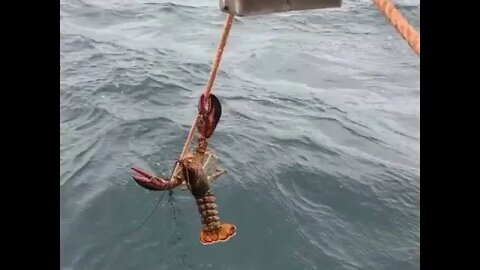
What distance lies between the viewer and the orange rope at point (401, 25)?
1.92 metres

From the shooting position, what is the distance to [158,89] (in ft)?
38.1

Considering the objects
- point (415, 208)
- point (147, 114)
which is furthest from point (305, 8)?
point (147, 114)

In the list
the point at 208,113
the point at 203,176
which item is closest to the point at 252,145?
the point at 203,176

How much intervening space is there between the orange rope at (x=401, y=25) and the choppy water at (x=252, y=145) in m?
4.79

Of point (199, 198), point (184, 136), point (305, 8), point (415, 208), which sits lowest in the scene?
point (415, 208)

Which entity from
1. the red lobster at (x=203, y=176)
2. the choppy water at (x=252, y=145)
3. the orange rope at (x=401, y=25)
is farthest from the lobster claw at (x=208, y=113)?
the choppy water at (x=252, y=145)

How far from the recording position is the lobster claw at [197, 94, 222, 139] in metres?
3.26

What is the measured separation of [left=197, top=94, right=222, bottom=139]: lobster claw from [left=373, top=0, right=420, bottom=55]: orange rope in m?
1.43

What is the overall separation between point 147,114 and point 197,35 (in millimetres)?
6620

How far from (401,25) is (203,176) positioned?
6.77 feet

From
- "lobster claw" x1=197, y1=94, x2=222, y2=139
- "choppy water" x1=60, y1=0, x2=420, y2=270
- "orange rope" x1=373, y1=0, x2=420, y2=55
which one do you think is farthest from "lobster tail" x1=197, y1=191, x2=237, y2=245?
"choppy water" x1=60, y1=0, x2=420, y2=270

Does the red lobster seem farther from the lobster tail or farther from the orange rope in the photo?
the orange rope

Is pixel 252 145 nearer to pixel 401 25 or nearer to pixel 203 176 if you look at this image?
pixel 203 176

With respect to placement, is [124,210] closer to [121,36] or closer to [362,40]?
[121,36]
